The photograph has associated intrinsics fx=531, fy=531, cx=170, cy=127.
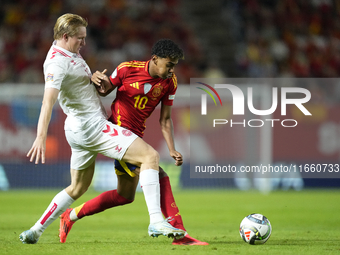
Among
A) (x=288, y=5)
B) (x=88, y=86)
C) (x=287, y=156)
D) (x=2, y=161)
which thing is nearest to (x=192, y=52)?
(x=288, y=5)

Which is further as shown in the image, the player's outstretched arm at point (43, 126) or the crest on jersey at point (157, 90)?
the crest on jersey at point (157, 90)

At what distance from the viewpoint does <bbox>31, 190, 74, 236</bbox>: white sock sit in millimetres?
5312

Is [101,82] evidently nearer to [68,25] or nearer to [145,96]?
[145,96]

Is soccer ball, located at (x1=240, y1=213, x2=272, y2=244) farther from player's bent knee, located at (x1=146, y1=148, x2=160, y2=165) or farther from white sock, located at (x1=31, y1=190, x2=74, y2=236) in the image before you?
white sock, located at (x1=31, y1=190, x2=74, y2=236)

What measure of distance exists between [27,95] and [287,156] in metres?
6.18

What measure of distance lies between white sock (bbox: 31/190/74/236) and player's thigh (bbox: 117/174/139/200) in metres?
0.52

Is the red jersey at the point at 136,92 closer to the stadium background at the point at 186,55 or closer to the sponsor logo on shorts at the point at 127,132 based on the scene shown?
the sponsor logo on shorts at the point at 127,132

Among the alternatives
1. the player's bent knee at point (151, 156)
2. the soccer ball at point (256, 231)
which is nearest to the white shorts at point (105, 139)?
the player's bent knee at point (151, 156)

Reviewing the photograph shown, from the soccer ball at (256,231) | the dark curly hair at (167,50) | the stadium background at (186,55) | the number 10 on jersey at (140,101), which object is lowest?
the soccer ball at (256,231)

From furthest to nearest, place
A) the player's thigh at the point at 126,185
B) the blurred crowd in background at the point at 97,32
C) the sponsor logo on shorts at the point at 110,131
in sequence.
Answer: the blurred crowd in background at the point at 97,32
the player's thigh at the point at 126,185
the sponsor logo on shorts at the point at 110,131

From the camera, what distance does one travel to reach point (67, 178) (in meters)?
12.1

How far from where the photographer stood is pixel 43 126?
4.54 m

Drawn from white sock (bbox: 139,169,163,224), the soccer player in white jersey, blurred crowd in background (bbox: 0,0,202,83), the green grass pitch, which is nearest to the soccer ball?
the green grass pitch

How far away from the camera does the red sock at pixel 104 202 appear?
5.59 metres
